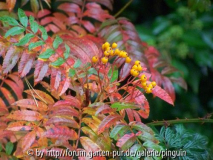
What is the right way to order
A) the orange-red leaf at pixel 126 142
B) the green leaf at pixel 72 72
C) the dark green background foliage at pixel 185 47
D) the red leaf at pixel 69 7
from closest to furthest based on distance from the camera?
the orange-red leaf at pixel 126 142, the green leaf at pixel 72 72, the red leaf at pixel 69 7, the dark green background foliage at pixel 185 47

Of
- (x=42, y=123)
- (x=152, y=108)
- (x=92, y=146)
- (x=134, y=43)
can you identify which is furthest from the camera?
(x=152, y=108)

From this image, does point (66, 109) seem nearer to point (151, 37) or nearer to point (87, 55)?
point (87, 55)

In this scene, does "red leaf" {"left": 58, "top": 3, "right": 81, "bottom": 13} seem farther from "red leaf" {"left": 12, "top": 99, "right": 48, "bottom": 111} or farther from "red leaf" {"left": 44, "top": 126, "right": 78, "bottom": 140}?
"red leaf" {"left": 44, "top": 126, "right": 78, "bottom": 140}

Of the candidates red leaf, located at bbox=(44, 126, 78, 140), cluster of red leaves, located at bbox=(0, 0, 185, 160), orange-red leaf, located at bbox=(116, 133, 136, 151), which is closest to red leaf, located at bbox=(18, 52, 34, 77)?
cluster of red leaves, located at bbox=(0, 0, 185, 160)

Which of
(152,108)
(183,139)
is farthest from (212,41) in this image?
(183,139)

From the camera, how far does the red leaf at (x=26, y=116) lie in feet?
3.19

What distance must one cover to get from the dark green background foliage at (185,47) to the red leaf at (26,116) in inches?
50.3

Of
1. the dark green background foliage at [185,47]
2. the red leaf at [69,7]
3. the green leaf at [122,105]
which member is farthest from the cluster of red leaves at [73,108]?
the dark green background foliage at [185,47]

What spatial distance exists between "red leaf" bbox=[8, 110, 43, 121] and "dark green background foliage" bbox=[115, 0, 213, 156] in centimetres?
128

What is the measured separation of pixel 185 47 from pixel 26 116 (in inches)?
59.6

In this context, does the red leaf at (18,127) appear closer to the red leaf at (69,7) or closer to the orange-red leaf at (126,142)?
the orange-red leaf at (126,142)

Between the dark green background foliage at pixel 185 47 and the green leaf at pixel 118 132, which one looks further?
the dark green background foliage at pixel 185 47

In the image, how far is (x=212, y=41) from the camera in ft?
7.86

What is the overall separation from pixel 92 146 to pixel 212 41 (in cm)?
175
